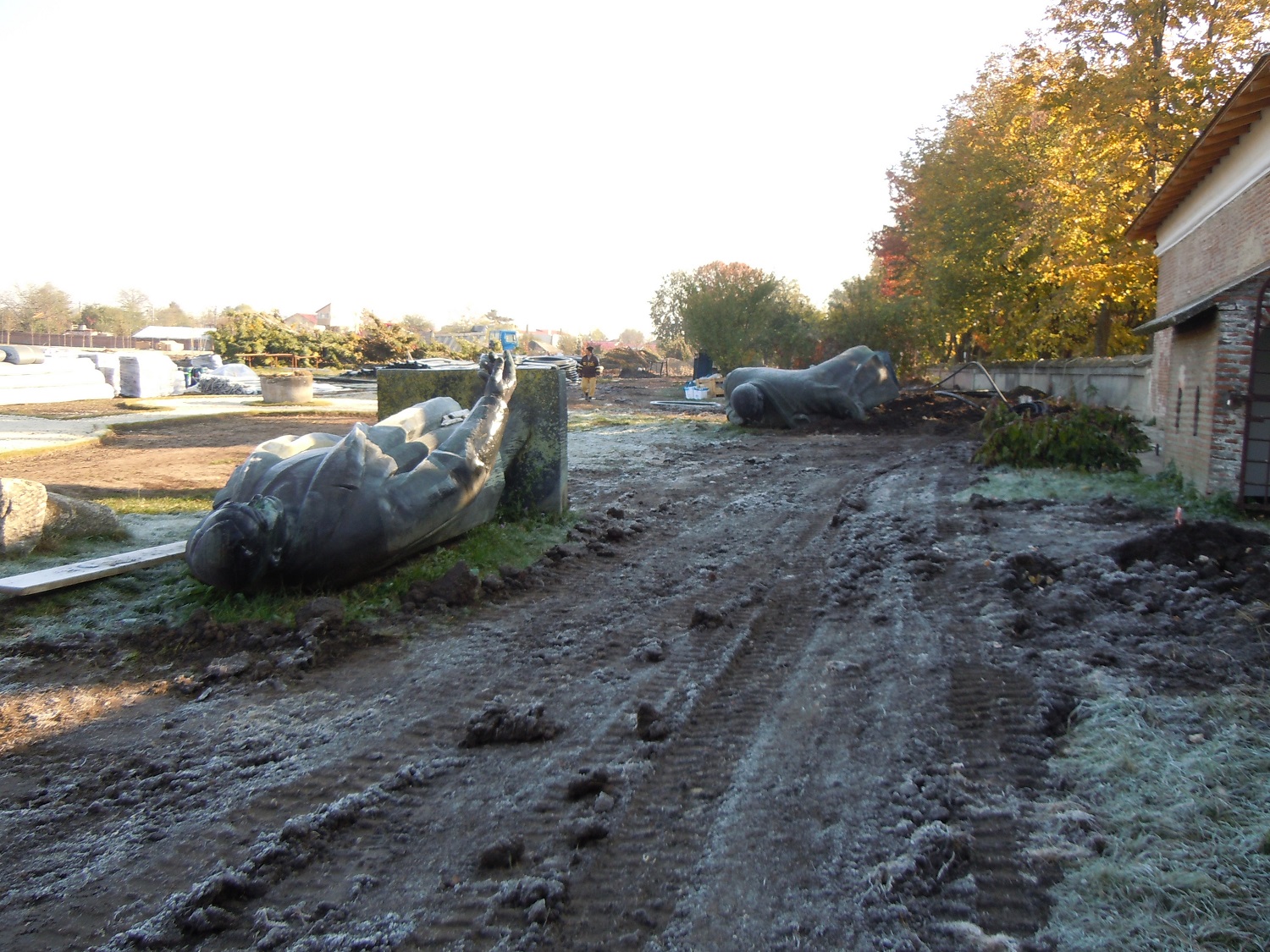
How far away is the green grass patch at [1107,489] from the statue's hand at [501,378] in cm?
461

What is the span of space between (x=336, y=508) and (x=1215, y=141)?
11459 mm

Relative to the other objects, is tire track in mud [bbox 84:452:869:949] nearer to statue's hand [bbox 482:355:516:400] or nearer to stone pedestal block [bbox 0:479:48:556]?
statue's hand [bbox 482:355:516:400]

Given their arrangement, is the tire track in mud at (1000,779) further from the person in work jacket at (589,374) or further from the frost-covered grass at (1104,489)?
the person in work jacket at (589,374)

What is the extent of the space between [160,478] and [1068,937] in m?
9.73

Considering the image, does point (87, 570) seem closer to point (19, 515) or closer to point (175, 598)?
point (175, 598)

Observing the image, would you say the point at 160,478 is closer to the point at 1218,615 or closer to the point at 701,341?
the point at 1218,615

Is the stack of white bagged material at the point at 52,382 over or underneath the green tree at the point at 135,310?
underneath

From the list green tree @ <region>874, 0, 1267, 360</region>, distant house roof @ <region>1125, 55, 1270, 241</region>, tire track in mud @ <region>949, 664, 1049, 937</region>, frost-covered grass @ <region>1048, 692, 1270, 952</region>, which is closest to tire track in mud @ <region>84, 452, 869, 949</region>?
tire track in mud @ <region>949, 664, 1049, 937</region>

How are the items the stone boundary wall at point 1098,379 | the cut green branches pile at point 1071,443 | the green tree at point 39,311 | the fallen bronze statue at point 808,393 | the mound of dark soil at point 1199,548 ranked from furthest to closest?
the green tree at point 39,311 < the fallen bronze statue at point 808,393 < the stone boundary wall at point 1098,379 < the cut green branches pile at point 1071,443 < the mound of dark soil at point 1199,548

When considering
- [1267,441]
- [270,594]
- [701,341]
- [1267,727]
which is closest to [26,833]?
[270,594]

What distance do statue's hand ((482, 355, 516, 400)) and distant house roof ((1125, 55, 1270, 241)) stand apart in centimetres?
791

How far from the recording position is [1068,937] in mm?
2225

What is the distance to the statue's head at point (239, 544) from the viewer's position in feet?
15.6

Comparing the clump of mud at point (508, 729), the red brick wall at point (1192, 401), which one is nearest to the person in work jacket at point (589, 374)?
the red brick wall at point (1192, 401)
